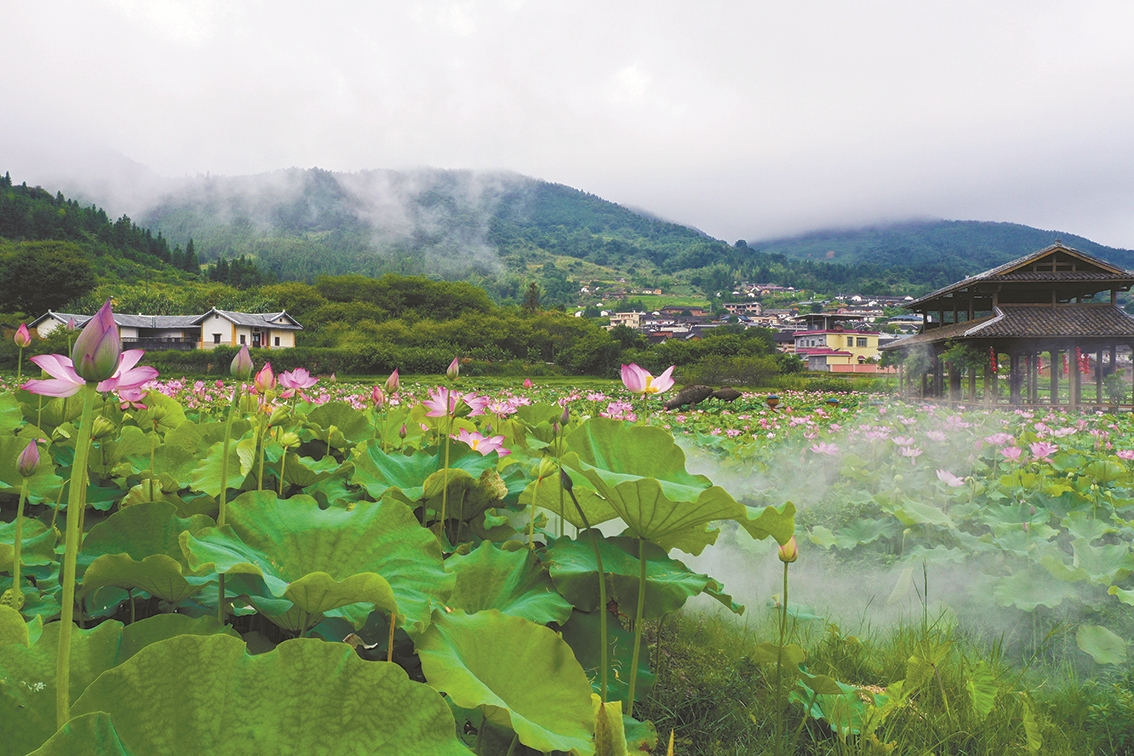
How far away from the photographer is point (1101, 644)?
136 cm

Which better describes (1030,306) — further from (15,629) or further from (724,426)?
(15,629)

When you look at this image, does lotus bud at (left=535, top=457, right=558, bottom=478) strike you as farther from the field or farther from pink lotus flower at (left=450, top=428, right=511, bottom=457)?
pink lotus flower at (left=450, top=428, right=511, bottom=457)

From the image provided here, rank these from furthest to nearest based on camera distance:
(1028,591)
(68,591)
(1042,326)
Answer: (1042,326), (1028,591), (68,591)

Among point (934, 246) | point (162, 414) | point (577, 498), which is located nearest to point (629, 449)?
point (577, 498)

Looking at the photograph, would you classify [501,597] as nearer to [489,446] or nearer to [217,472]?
[489,446]

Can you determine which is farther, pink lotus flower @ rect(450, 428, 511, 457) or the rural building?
the rural building

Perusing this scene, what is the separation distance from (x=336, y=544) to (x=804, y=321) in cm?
6086

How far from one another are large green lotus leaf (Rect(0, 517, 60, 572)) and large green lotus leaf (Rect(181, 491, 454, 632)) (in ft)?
0.85

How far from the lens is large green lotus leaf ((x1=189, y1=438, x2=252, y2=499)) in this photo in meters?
0.92

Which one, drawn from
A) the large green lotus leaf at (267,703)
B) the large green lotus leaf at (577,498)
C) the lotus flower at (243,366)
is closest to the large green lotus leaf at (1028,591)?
the large green lotus leaf at (577,498)

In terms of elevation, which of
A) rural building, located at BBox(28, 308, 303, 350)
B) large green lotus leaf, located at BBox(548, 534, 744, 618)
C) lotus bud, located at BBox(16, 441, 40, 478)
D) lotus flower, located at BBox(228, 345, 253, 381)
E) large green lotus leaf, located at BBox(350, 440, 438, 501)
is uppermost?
rural building, located at BBox(28, 308, 303, 350)

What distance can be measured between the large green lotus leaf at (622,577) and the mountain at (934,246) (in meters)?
93.8

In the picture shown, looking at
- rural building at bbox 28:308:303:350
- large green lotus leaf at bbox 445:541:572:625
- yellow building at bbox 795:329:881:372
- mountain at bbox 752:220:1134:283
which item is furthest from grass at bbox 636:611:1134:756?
mountain at bbox 752:220:1134:283

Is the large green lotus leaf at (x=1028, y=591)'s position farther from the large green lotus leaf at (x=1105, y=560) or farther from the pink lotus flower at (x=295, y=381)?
the pink lotus flower at (x=295, y=381)
